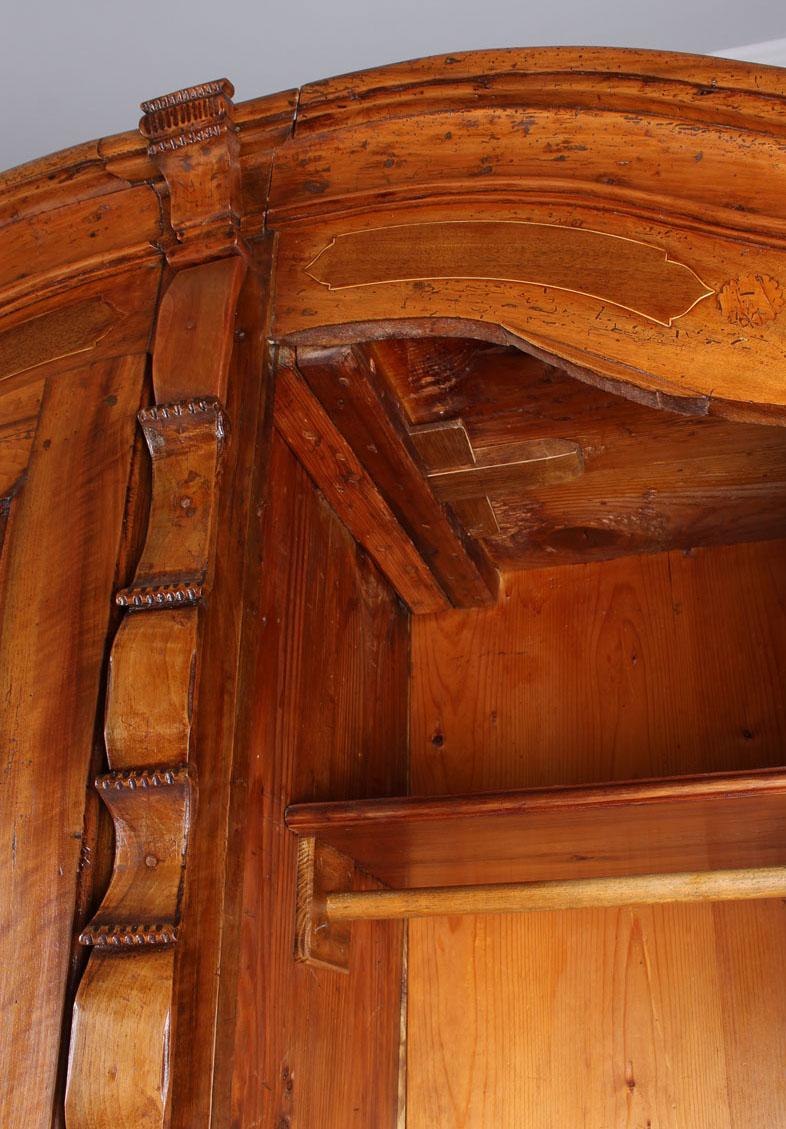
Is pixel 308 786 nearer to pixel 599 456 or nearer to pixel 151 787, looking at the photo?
pixel 151 787

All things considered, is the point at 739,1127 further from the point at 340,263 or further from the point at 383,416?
the point at 340,263

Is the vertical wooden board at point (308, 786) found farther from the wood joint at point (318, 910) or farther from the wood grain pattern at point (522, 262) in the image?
the wood grain pattern at point (522, 262)

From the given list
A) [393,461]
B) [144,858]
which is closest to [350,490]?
[393,461]

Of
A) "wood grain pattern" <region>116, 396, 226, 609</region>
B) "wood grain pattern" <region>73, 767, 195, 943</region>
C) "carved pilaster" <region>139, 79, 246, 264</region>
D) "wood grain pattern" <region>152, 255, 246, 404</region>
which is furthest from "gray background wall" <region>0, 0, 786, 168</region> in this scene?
"wood grain pattern" <region>73, 767, 195, 943</region>

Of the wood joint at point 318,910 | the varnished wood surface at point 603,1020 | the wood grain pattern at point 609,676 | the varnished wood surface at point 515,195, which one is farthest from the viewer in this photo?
the wood grain pattern at point 609,676

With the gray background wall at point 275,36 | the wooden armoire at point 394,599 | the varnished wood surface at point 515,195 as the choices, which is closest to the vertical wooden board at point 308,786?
the wooden armoire at point 394,599

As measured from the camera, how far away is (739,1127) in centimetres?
115

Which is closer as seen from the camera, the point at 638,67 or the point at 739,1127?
the point at 638,67

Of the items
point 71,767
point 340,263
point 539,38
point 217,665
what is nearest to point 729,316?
point 340,263

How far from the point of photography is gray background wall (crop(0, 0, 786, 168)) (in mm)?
1375

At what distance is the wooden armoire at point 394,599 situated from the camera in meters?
0.79

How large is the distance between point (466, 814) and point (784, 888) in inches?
12.0

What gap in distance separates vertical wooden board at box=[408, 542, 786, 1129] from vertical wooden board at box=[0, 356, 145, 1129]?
25.2 inches

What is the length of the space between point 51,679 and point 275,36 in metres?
1.02
